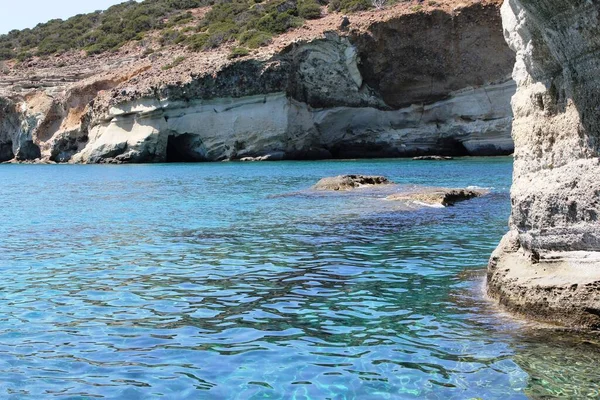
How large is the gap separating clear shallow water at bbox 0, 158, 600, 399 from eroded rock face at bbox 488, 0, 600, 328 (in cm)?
38

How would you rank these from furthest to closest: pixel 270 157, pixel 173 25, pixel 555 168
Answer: pixel 173 25
pixel 270 157
pixel 555 168

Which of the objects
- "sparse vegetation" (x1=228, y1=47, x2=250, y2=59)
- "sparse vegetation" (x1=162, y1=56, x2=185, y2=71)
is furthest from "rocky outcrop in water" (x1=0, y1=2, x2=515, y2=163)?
"sparse vegetation" (x1=162, y1=56, x2=185, y2=71)

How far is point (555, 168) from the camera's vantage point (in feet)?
22.2

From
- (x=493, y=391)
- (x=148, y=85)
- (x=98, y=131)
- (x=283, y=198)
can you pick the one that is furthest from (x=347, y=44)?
(x=493, y=391)

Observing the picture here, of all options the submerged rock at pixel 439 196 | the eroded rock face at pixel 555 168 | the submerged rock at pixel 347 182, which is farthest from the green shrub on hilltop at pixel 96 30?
the eroded rock face at pixel 555 168

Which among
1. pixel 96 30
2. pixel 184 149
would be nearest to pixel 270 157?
pixel 184 149

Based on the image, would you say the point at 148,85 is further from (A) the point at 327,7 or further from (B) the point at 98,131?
(A) the point at 327,7

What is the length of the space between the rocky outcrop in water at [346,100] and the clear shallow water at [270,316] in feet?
114

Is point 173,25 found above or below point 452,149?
above

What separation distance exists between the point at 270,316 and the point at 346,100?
43810mm

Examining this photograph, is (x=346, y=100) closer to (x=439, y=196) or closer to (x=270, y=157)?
(x=270, y=157)

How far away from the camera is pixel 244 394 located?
5.08m

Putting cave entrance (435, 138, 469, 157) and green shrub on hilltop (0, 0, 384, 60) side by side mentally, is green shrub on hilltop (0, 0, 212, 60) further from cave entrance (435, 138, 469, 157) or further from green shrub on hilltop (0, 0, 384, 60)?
cave entrance (435, 138, 469, 157)

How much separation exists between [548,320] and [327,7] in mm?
61097
